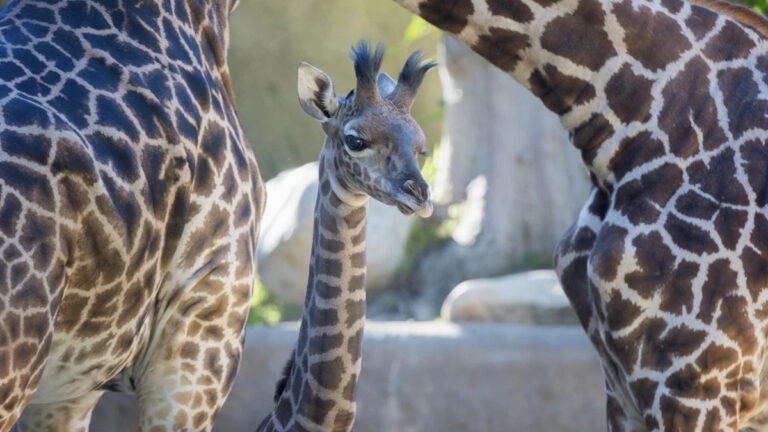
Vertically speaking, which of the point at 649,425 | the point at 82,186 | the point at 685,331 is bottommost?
the point at 649,425

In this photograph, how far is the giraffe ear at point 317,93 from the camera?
418 cm

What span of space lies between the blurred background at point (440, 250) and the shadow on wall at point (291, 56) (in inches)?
0.8

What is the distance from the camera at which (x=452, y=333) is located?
22.1 ft

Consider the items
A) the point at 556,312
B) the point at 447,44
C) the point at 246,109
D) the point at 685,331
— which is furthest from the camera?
the point at 246,109

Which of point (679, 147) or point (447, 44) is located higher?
point (679, 147)

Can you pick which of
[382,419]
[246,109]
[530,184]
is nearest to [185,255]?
[382,419]

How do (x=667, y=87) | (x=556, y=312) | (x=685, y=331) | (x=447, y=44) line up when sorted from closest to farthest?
(x=685, y=331) < (x=667, y=87) < (x=556, y=312) < (x=447, y=44)

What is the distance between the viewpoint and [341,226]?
14.1ft

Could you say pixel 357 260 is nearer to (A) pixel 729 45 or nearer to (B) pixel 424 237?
(A) pixel 729 45

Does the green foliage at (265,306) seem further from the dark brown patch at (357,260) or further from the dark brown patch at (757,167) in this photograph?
the dark brown patch at (757,167)

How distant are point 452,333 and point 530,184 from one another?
3.91 m

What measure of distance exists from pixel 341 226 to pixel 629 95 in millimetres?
1256

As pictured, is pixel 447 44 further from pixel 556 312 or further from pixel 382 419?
pixel 382 419

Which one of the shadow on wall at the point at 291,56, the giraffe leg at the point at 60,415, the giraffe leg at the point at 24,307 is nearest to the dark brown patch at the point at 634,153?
the giraffe leg at the point at 24,307
